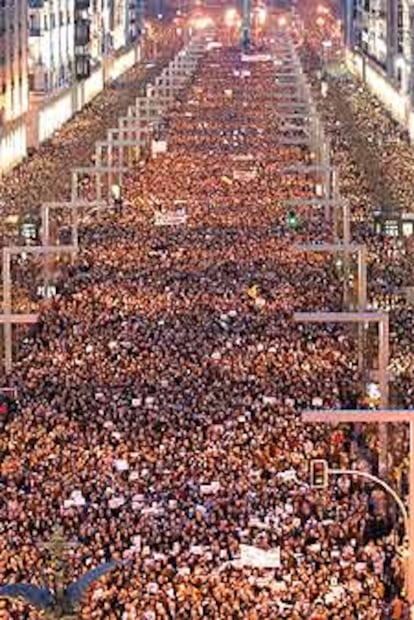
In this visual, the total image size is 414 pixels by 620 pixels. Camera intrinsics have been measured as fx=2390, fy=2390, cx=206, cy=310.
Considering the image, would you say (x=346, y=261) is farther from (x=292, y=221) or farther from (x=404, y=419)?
(x=404, y=419)

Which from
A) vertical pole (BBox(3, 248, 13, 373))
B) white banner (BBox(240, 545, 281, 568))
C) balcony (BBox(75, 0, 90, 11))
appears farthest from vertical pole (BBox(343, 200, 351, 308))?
balcony (BBox(75, 0, 90, 11))

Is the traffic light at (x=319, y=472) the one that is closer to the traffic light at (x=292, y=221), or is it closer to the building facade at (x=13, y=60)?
the traffic light at (x=292, y=221)

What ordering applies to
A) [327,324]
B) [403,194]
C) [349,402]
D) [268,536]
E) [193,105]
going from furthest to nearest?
[193,105] < [403,194] < [327,324] < [349,402] < [268,536]

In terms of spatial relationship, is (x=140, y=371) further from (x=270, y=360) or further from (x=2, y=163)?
(x=2, y=163)

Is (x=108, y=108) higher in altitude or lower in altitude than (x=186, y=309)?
lower

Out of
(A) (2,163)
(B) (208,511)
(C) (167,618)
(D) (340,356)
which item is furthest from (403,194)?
(C) (167,618)

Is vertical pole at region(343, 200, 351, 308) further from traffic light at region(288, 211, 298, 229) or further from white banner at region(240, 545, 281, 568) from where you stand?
white banner at region(240, 545, 281, 568)

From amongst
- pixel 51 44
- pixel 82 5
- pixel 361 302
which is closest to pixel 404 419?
pixel 361 302

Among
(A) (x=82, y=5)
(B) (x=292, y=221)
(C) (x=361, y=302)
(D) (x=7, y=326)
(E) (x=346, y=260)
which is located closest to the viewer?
(D) (x=7, y=326)
